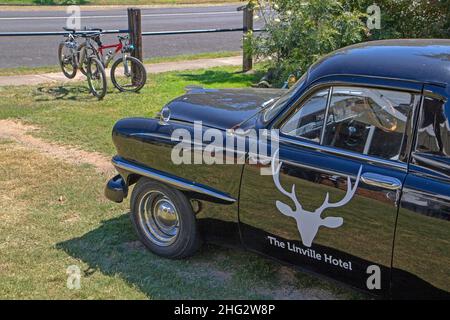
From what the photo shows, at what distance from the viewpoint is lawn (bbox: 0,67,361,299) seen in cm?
392

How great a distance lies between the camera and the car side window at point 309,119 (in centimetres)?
347

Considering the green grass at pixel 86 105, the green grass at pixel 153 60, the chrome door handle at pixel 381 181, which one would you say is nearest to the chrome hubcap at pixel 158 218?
the chrome door handle at pixel 381 181

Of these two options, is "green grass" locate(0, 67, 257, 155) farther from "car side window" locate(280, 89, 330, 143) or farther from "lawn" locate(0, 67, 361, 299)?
"car side window" locate(280, 89, 330, 143)

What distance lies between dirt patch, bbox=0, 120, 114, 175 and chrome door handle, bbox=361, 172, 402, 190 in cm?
357

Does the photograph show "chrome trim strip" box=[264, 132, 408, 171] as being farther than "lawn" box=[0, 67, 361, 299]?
No

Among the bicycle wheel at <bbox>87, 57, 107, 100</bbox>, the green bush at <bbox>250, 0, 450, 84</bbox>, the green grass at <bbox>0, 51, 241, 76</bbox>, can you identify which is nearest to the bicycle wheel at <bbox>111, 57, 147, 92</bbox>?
the bicycle wheel at <bbox>87, 57, 107, 100</bbox>

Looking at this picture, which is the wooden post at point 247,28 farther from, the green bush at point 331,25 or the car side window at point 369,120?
the car side window at point 369,120

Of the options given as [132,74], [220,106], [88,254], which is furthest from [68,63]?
[220,106]

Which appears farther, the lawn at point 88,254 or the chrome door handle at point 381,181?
the lawn at point 88,254

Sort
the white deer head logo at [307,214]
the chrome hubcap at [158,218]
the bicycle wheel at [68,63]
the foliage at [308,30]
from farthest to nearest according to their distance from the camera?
1. the bicycle wheel at [68,63]
2. the foliage at [308,30]
3. the chrome hubcap at [158,218]
4. the white deer head logo at [307,214]

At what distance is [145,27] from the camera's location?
19.6 m

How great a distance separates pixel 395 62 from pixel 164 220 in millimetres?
2042

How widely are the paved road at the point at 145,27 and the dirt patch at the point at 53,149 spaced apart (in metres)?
4.94

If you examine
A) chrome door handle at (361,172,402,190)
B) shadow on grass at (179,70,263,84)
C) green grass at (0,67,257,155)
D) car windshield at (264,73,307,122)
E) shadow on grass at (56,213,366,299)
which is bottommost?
shadow on grass at (56,213,366,299)
